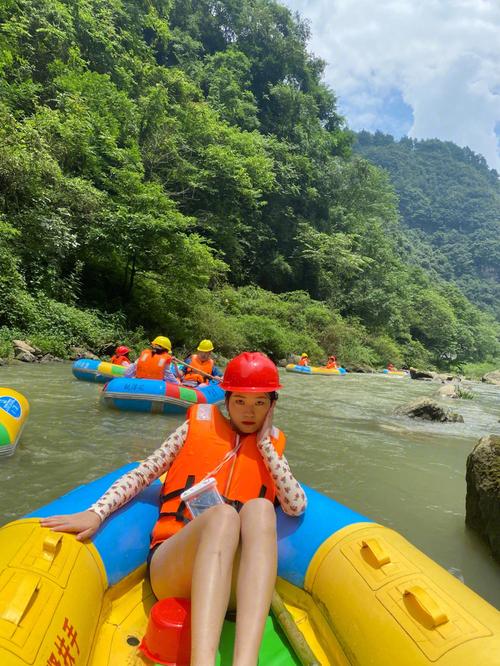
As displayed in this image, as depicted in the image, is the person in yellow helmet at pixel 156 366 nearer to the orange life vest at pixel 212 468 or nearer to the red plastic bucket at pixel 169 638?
the orange life vest at pixel 212 468

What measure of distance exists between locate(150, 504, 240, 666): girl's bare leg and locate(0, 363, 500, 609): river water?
1.77 metres

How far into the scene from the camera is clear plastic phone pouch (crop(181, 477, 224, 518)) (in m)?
1.86

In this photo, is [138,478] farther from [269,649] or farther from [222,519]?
[269,649]

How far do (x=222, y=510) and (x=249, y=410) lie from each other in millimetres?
598

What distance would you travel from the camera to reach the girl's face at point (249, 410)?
7.00 ft

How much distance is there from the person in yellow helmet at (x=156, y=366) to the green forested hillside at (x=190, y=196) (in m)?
4.41

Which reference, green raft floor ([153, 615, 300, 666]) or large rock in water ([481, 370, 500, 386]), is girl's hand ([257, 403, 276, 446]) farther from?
large rock in water ([481, 370, 500, 386])

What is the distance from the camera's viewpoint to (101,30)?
19.7 metres

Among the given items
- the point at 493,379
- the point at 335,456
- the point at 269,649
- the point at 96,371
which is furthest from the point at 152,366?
the point at 493,379

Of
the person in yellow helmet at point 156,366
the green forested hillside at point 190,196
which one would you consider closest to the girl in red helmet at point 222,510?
the person in yellow helmet at point 156,366

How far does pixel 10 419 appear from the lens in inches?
163

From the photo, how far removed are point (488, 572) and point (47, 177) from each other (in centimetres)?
1237

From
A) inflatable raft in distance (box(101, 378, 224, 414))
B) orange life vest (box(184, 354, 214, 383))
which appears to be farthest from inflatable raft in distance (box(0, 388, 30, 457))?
orange life vest (box(184, 354, 214, 383))

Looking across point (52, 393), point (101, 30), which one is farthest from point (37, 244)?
point (101, 30)
